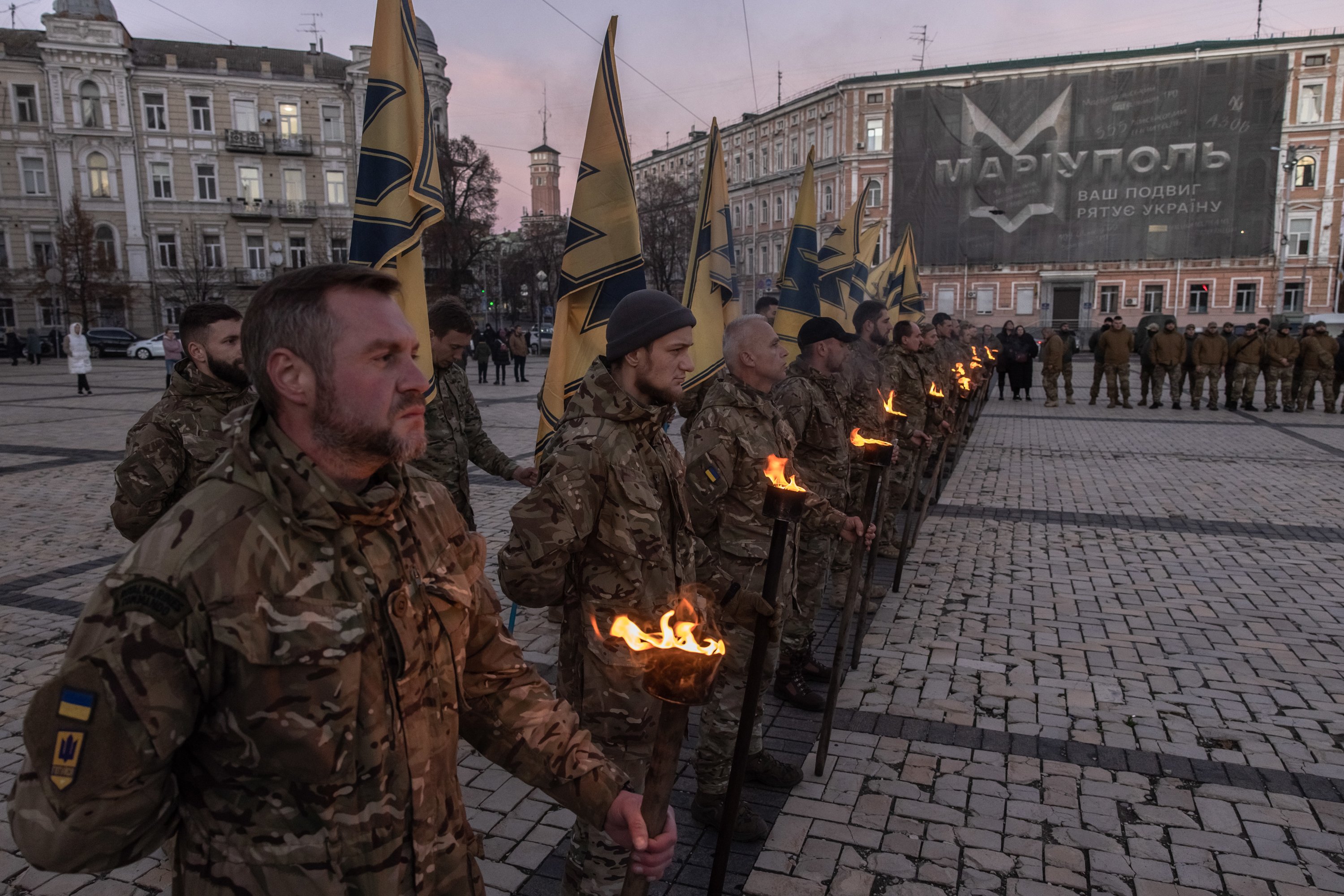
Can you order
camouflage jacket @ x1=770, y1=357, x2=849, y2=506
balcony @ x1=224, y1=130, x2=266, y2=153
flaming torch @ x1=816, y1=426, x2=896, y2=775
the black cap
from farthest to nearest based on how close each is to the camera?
balcony @ x1=224, y1=130, x2=266, y2=153
the black cap
camouflage jacket @ x1=770, y1=357, x2=849, y2=506
flaming torch @ x1=816, y1=426, x2=896, y2=775

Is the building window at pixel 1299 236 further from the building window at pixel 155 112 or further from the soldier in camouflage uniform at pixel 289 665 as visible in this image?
the building window at pixel 155 112

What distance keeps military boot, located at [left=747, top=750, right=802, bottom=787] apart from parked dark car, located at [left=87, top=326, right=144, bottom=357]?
4527 centimetres

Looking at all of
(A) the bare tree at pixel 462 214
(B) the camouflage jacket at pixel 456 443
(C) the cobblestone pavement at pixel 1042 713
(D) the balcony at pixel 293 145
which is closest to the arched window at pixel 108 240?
(D) the balcony at pixel 293 145

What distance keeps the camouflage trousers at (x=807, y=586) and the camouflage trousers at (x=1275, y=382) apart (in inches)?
726

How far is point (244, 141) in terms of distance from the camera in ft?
158

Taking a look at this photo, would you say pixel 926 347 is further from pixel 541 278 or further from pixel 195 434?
pixel 541 278

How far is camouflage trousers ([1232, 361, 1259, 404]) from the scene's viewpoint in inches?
756

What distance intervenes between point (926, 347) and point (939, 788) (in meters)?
7.45

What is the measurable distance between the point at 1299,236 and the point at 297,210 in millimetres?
57304

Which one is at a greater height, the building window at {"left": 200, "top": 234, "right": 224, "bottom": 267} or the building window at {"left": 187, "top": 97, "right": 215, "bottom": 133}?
the building window at {"left": 187, "top": 97, "right": 215, "bottom": 133}

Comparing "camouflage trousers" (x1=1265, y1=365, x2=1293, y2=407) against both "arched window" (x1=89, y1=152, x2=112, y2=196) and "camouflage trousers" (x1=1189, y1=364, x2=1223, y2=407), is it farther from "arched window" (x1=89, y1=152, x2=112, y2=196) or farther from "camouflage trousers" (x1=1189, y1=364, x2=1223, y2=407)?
"arched window" (x1=89, y1=152, x2=112, y2=196)

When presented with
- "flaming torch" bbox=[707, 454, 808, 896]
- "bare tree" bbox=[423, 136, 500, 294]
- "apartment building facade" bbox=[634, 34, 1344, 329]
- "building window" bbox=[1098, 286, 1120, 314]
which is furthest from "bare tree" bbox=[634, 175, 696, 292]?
"flaming torch" bbox=[707, 454, 808, 896]

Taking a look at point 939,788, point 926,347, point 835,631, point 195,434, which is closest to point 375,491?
point 195,434

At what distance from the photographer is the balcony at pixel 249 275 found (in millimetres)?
48938
